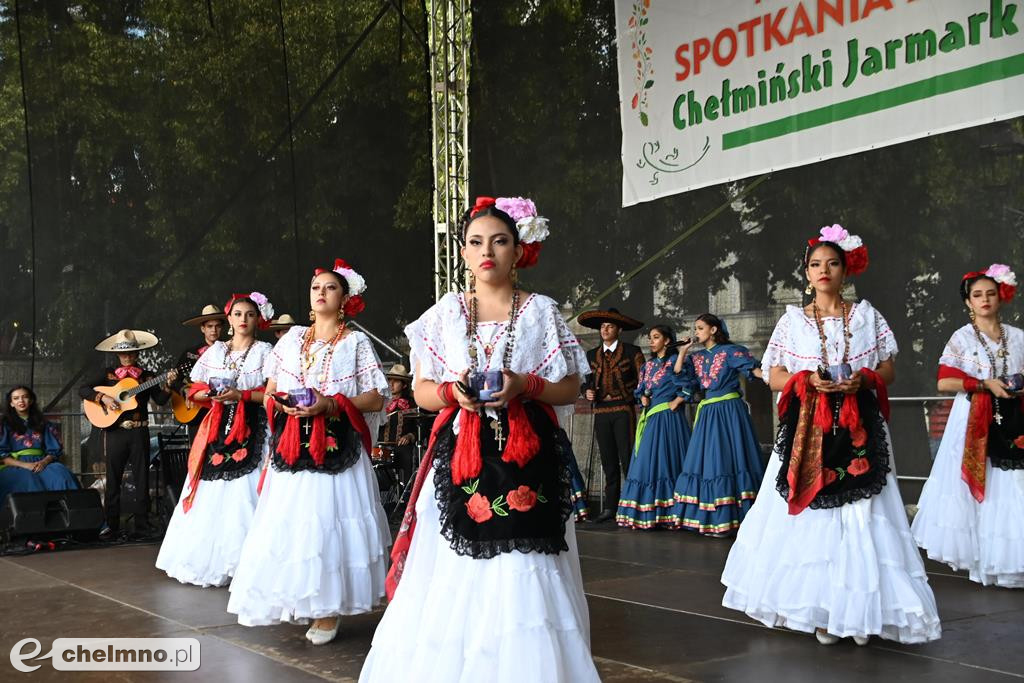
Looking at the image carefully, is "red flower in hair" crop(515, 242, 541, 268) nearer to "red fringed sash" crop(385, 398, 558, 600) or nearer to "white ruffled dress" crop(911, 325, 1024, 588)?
"red fringed sash" crop(385, 398, 558, 600)

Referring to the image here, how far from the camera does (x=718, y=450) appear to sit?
8844 mm

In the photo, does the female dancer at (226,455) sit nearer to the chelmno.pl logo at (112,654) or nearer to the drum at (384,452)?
the chelmno.pl logo at (112,654)

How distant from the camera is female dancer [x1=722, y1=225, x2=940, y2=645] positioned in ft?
15.4

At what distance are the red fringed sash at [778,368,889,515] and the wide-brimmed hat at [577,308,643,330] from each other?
4.93 meters

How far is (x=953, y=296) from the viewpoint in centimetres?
841

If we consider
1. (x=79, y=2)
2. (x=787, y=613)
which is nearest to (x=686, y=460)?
(x=787, y=613)

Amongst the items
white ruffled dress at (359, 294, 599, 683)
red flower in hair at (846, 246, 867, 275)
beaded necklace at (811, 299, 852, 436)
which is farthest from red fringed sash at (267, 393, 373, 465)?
red flower in hair at (846, 246, 867, 275)

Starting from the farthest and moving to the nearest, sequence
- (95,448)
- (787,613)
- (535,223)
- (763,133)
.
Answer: (95,448), (763,133), (787,613), (535,223)

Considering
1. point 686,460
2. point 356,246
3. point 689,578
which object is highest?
point 356,246

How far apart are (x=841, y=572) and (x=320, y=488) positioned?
233cm

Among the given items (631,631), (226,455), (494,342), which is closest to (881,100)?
(631,631)

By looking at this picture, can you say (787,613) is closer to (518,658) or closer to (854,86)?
(518,658)

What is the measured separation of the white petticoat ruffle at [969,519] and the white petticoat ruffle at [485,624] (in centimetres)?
375

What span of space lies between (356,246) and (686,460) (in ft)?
15.1
